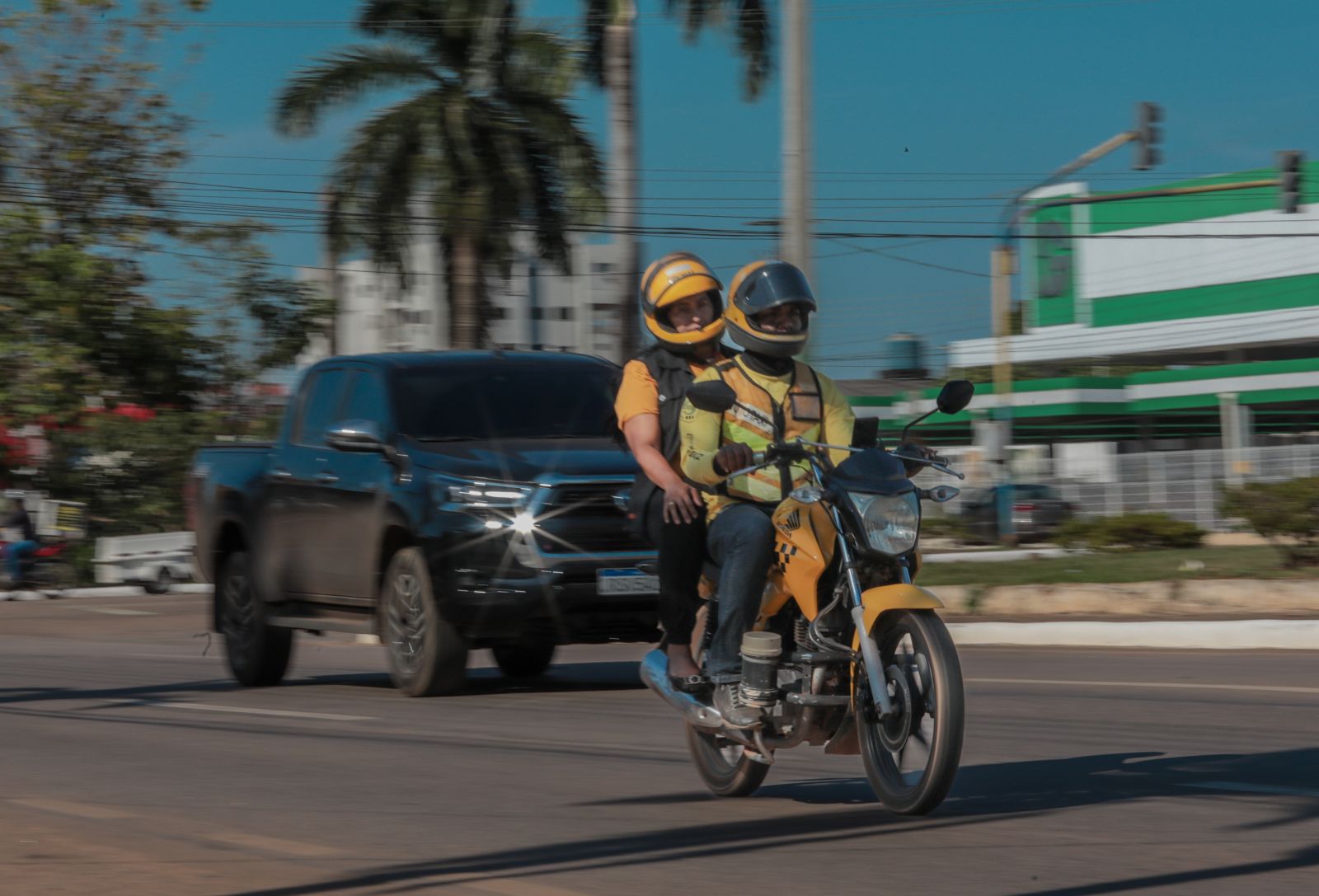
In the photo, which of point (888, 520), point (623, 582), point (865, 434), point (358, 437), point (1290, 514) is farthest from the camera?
point (1290, 514)

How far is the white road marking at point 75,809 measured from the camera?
639cm

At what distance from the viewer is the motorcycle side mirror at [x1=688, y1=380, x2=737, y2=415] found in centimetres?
553

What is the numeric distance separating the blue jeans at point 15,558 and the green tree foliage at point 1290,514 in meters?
19.0

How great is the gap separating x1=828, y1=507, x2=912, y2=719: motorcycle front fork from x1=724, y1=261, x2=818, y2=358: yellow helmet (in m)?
0.61

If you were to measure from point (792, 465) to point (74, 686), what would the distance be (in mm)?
7453

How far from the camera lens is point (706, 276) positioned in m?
6.35

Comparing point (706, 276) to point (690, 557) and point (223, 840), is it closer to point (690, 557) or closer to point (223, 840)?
point (690, 557)

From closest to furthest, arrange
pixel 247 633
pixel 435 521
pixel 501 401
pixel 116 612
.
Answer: pixel 435 521
pixel 501 401
pixel 247 633
pixel 116 612

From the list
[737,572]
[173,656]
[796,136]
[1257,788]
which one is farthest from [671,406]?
[796,136]

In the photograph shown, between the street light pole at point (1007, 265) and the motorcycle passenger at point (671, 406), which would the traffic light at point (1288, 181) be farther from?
the motorcycle passenger at point (671, 406)

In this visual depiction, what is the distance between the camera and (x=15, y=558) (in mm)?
29062

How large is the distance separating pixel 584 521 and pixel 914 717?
Result: 4.79 m

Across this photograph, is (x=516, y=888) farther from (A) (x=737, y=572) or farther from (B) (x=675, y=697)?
(B) (x=675, y=697)

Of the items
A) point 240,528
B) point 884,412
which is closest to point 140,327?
point 240,528
